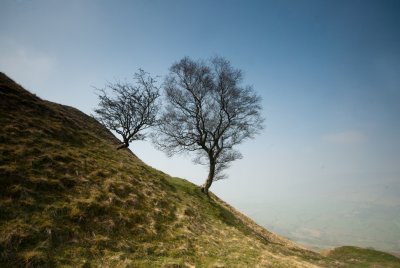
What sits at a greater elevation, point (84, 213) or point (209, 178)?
point (209, 178)

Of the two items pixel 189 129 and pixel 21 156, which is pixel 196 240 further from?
pixel 189 129

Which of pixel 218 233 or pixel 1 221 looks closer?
pixel 1 221

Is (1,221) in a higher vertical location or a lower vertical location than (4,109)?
lower

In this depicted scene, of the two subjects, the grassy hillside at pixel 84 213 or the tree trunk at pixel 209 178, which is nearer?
the grassy hillside at pixel 84 213

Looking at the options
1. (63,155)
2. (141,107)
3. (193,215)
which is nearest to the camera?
(63,155)

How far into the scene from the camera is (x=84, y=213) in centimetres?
1298

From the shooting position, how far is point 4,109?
20.5m

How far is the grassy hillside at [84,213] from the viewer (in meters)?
10.4

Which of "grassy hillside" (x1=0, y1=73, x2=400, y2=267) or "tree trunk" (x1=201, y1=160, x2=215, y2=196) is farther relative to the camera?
"tree trunk" (x1=201, y1=160, x2=215, y2=196)

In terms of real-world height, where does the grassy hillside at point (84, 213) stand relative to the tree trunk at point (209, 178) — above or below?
below

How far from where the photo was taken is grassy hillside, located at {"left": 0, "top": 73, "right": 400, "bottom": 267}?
34.1 ft

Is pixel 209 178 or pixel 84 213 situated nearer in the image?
pixel 84 213

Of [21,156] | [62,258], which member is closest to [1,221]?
[62,258]

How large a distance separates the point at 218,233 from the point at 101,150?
45.3 ft
